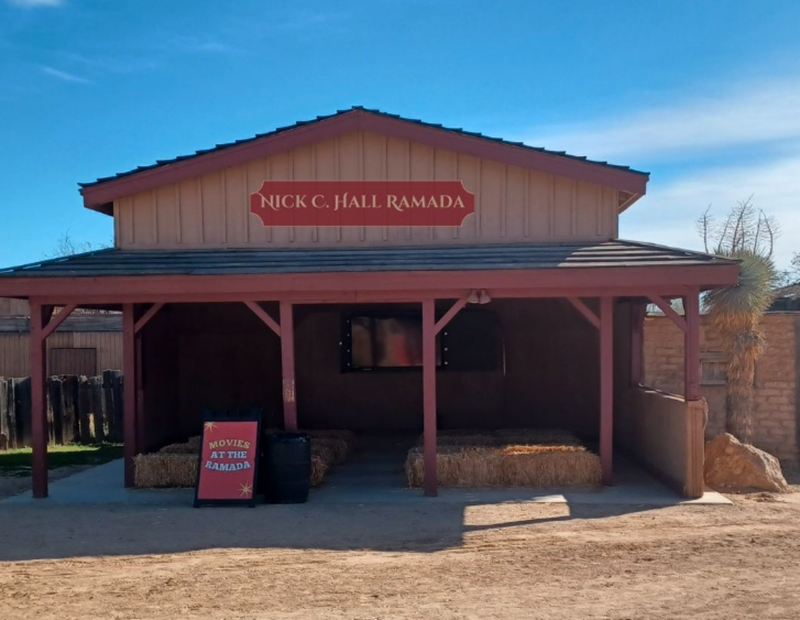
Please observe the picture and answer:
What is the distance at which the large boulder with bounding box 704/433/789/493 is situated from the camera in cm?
1052

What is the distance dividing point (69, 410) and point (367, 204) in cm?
924

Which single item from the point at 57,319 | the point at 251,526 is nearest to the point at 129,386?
the point at 57,319

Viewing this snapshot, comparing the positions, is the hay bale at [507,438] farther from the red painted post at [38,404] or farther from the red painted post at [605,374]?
the red painted post at [38,404]

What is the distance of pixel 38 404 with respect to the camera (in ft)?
33.2

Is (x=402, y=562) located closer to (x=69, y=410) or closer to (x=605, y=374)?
(x=605, y=374)

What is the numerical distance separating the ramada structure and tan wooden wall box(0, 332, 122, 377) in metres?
8.30

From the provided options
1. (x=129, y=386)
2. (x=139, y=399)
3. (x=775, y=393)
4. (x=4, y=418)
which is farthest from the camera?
(x=4, y=418)

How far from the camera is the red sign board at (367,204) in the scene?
11.4 metres

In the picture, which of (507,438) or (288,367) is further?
(507,438)

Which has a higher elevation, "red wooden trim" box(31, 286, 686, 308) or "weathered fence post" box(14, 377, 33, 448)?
"red wooden trim" box(31, 286, 686, 308)

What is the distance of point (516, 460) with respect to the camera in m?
10.2

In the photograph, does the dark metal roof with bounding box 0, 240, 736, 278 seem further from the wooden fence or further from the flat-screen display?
the wooden fence

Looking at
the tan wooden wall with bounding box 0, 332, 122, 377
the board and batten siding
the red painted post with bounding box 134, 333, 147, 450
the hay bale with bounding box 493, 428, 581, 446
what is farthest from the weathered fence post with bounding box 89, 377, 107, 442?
the hay bale with bounding box 493, 428, 581, 446

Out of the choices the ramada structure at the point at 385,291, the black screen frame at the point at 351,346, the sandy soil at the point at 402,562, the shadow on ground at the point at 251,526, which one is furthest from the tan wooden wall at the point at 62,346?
the sandy soil at the point at 402,562
